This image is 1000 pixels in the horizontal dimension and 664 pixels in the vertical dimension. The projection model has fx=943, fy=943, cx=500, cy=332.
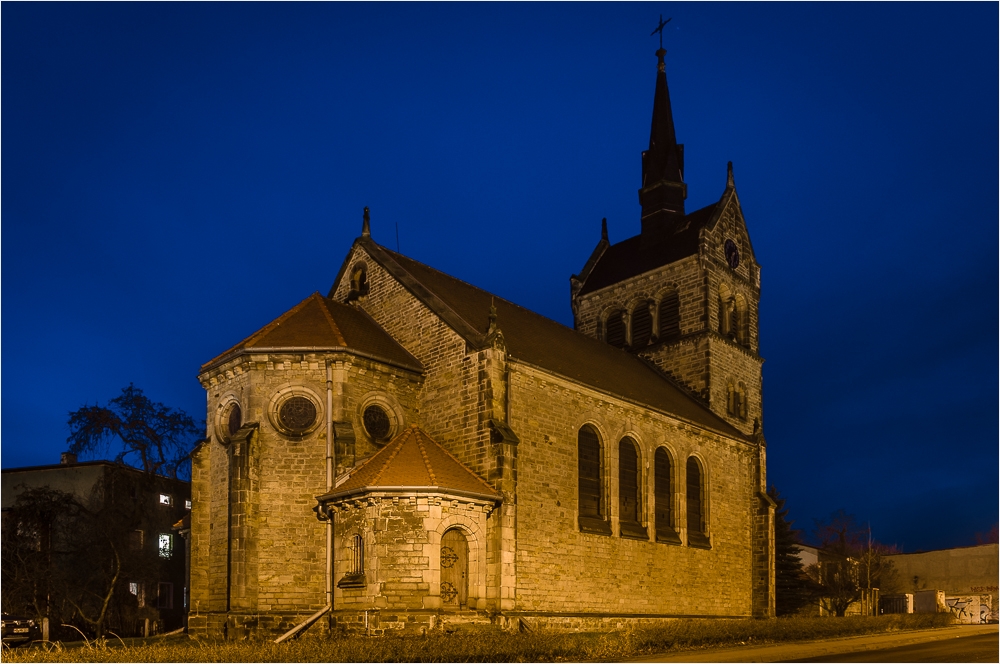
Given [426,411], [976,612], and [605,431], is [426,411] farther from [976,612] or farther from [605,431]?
[976,612]

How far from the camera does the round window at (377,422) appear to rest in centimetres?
Result: 2691

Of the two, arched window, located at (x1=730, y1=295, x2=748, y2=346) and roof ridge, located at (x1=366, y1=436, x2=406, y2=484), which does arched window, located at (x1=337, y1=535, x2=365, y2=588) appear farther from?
arched window, located at (x1=730, y1=295, x2=748, y2=346)

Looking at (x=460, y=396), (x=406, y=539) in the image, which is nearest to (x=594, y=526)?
(x=460, y=396)

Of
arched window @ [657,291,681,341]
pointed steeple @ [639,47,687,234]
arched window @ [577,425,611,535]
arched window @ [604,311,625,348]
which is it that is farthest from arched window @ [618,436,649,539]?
pointed steeple @ [639,47,687,234]

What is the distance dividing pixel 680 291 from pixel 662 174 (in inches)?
295

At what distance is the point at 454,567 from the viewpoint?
25.5 m

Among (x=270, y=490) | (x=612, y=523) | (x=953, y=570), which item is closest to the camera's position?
(x=270, y=490)

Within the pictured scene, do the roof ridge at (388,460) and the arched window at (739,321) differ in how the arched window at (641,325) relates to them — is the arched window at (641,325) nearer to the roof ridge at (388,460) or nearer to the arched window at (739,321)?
the arched window at (739,321)

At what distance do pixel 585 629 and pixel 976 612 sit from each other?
102ft

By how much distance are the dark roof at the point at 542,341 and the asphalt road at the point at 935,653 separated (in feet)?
34.4

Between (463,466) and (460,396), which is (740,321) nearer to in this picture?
(460,396)

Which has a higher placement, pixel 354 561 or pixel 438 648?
pixel 354 561

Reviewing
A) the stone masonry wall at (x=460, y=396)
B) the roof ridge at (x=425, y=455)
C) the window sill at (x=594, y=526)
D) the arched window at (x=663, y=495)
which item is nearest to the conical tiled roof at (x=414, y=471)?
the roof ridge at (x=425, y=455)

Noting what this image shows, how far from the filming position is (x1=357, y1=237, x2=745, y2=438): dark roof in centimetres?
2858
